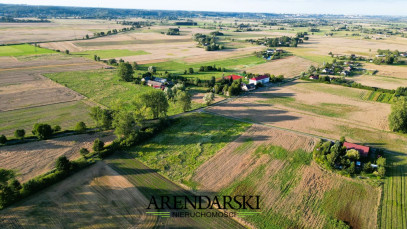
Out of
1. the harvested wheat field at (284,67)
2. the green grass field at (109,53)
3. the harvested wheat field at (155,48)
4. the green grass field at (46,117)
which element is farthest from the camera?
the harvested wheat field at (155,48)

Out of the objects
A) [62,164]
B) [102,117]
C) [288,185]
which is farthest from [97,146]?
[288,185]

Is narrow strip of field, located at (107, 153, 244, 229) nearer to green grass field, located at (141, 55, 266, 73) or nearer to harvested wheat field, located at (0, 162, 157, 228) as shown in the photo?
harvested wheat field, located at (0, 162, 157, 228)

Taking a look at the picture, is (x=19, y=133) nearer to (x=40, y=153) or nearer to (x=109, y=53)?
(x=40, y=153)

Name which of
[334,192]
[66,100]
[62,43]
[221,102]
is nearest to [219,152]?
[334,192]

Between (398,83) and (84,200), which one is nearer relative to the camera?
(84,200)

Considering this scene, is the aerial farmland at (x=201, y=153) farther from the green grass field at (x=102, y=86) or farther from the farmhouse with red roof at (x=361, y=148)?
the green grass field at (x=102, y=86)

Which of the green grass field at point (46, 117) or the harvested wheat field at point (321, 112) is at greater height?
the harvested wheat field at point (321, 112)

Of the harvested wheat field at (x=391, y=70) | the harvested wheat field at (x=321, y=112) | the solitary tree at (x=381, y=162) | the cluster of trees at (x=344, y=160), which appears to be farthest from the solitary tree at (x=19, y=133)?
the harvested wheat field at (x=391, y=70)

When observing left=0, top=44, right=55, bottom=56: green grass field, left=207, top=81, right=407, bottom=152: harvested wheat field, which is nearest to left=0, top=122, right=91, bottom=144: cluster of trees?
left=207, top=81, right=407, bottom=152: harvested wheat field

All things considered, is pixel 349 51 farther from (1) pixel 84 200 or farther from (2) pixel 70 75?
(1) pixel 84 200
